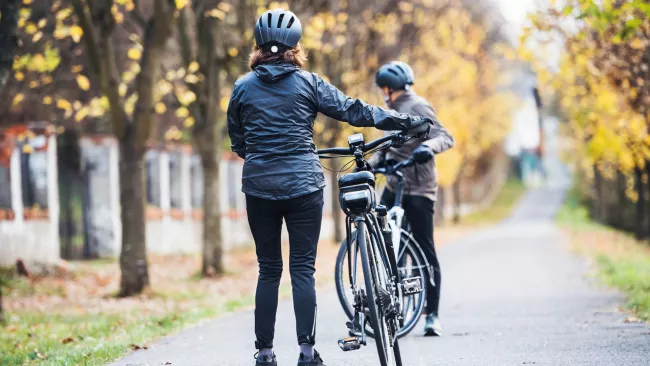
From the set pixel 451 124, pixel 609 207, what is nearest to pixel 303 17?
pixel 451 124

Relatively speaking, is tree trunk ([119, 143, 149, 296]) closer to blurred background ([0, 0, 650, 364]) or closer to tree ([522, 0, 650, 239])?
blurred background ([0, 0, 650, 364])

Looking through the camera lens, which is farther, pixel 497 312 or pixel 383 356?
pixel 497 312

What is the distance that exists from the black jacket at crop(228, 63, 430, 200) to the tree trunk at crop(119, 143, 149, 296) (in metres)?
8.04

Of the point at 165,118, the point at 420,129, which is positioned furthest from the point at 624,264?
the point at 165,118

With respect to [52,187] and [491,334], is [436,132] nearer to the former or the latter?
[491,334]

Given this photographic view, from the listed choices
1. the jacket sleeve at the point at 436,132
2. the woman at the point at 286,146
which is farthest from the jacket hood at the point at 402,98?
the woman at the point at 286,146

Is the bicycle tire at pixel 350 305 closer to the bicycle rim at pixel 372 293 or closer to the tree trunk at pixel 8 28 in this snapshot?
the bicycle rim at pixel 372 293

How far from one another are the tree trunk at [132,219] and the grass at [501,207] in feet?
125

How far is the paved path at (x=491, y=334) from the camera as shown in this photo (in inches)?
271

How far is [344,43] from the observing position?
24.6m

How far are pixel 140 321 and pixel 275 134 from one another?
512 cm

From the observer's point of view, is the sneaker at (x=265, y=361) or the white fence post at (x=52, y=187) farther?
→ the white fence post at (x=52, y=187)

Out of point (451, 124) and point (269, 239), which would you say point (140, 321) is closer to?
point (269, 239)

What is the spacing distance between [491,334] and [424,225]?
1.02 m
